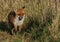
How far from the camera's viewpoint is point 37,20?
27.3 ft

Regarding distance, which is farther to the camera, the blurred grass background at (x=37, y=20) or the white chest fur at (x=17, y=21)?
the white chest fur at (x=17, y=21)

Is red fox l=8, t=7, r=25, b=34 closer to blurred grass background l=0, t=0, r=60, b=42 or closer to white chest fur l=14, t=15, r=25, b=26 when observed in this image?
white chest fur l=14, t=15, r=25, b=26

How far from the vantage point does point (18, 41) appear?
7.24 meters

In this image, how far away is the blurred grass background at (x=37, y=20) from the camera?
24.4 feet

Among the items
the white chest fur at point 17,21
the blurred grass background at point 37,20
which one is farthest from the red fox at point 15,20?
the blurred grass background at point 37,20

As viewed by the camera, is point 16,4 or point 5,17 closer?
point 5,17

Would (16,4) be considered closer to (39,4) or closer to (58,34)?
(39,4)

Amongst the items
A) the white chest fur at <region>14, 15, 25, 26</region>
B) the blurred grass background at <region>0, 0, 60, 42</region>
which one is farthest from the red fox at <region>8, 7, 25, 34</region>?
the blurred grass background at <region>0, 0, 60, 42</region>

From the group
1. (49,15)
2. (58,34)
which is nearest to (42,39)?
(58,34)

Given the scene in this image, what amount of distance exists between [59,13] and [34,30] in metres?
0.95

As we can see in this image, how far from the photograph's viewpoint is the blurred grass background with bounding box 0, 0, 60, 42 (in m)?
7.44

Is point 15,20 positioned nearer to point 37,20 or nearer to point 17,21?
point 17,21

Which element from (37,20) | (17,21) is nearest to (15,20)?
(17,21)

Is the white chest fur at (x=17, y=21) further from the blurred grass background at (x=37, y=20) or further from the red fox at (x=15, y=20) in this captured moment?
the blurred grass background at (x=37, y=20)
